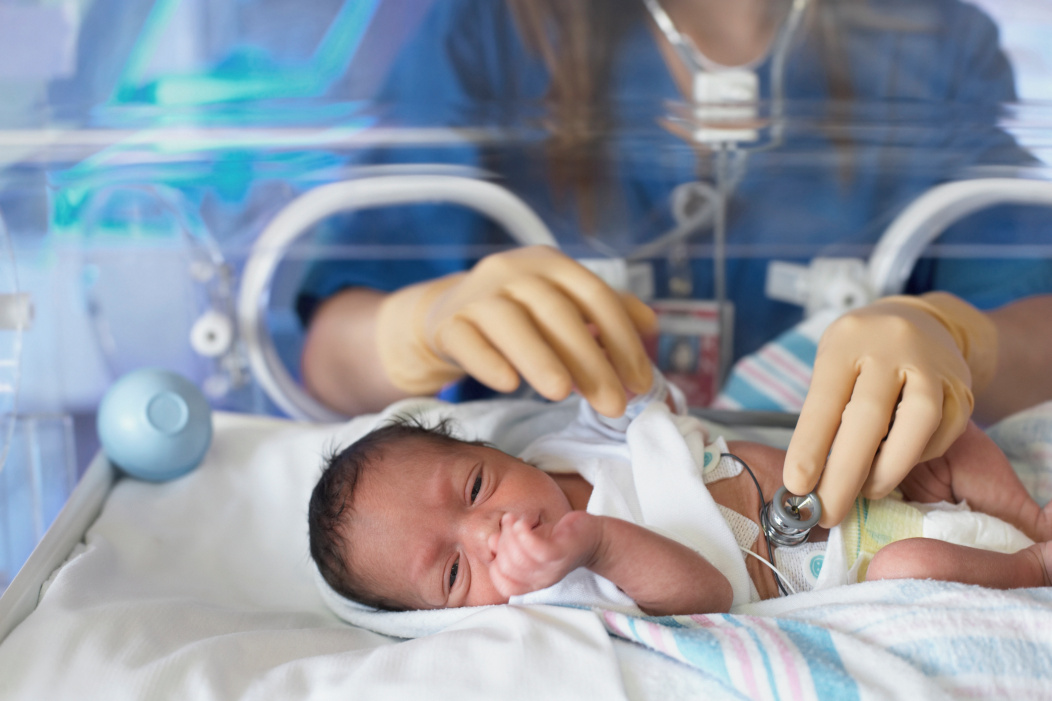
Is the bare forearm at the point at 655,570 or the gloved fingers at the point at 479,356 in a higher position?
the gloved fingers at the point at 479,356

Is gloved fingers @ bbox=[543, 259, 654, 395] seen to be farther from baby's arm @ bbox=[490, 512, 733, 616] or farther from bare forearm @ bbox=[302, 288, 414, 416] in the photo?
bare forearm @ bbox=[302, 288, 414, 416]

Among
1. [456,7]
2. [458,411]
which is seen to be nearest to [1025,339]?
[458,411]

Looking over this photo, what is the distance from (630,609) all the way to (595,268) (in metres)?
0.57

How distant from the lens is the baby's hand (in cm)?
64

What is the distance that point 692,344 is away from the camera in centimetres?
127

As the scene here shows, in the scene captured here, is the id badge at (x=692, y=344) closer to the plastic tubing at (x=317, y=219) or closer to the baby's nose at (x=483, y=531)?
the plastic tubing at (x=317, y=219)

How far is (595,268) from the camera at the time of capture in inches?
46.3

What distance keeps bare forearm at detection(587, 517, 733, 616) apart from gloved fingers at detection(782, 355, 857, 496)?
0.11 meters

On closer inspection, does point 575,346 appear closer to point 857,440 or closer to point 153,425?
point 857,440

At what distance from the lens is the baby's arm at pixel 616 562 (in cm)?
64

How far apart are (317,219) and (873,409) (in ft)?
2.52

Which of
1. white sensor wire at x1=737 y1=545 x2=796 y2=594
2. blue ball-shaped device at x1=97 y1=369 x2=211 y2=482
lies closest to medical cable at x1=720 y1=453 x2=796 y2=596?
white sensor wire at x1=737 y1=545 x2=796 y2=594

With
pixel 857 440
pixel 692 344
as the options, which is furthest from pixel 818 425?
pixel 692 344

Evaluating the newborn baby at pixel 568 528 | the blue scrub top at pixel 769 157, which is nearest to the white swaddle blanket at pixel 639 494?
the newborn baby at pixel 568 528
